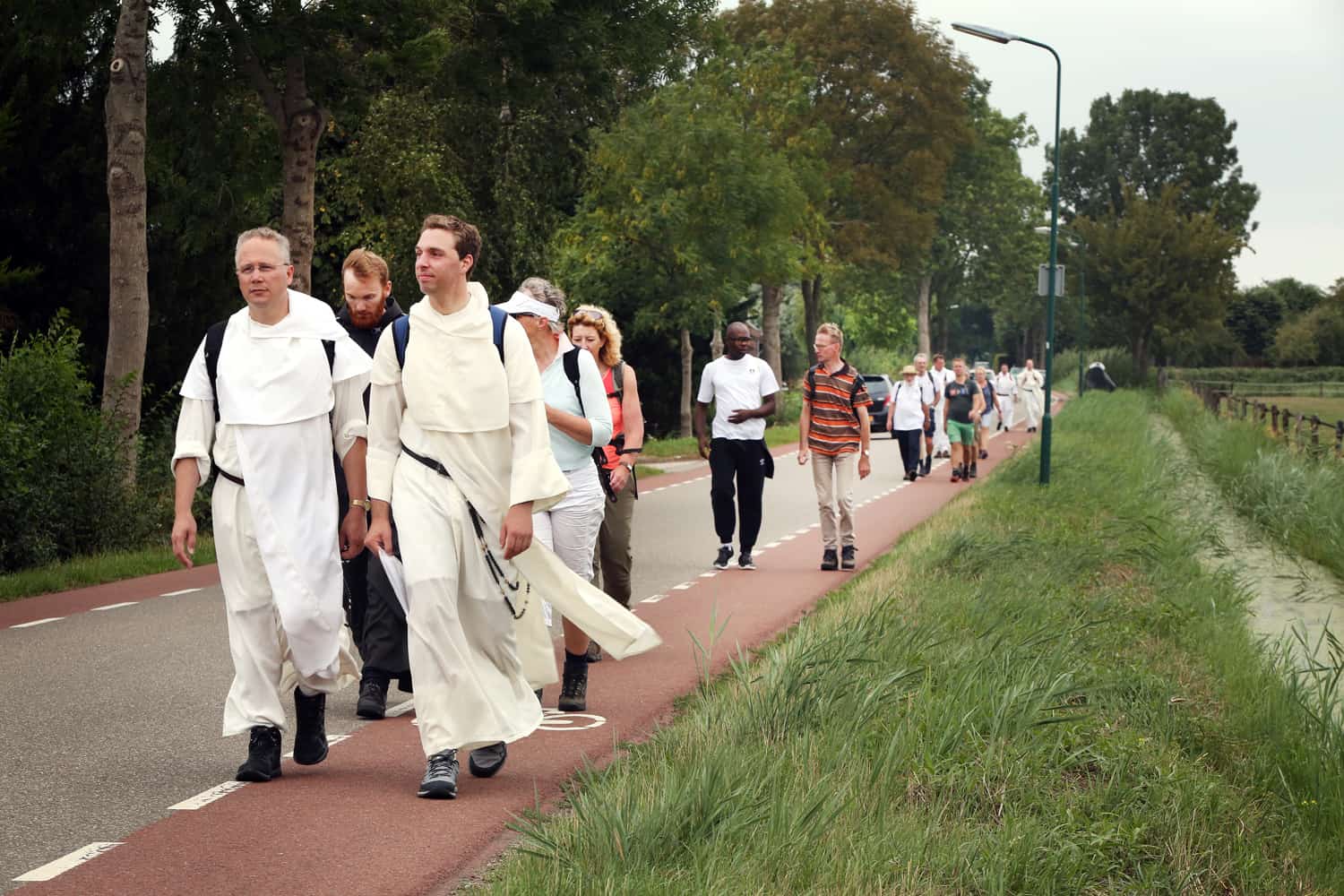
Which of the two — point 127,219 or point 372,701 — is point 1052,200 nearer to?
point 127,219

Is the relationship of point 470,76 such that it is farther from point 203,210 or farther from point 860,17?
point 860,17

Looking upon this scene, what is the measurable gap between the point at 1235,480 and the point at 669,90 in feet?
56.1

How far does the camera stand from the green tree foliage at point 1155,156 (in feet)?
353

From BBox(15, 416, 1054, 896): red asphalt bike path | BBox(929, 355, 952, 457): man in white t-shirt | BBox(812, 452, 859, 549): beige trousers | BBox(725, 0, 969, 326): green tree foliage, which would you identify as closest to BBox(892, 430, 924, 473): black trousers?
BBox(929, 355, 952, 457): man in white t-shirt

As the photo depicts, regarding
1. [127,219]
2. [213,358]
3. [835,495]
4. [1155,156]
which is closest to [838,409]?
[835,495]

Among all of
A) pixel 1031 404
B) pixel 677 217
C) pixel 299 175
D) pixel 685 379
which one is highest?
pixel 677 217

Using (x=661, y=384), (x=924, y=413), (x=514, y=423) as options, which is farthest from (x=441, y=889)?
(x=661, y=384)

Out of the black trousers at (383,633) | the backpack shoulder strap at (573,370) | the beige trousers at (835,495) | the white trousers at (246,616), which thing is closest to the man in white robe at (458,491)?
the white trousers at (246,616)

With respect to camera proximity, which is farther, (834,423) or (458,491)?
(834,423)

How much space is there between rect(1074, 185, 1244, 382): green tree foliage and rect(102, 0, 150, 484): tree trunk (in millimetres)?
59762

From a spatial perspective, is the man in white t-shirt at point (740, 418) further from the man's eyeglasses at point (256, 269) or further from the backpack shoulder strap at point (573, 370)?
the man's eyeglasses at point (256, 269)

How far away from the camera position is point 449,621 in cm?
618

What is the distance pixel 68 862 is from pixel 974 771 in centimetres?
305

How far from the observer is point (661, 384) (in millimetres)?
42531
